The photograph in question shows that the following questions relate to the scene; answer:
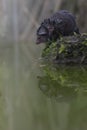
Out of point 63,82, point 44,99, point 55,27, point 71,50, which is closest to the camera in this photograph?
point 44,99

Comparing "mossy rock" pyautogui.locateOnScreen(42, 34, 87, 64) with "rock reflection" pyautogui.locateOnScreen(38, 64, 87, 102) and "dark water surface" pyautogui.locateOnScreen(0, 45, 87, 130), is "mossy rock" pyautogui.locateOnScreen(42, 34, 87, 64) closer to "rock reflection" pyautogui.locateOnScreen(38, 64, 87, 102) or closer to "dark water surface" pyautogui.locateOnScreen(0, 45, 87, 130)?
"rock reflection" pyautogui.locateOnScreen(38, 64, 87, 102)

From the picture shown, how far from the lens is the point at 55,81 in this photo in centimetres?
333

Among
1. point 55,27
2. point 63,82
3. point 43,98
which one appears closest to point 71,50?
point 55,27

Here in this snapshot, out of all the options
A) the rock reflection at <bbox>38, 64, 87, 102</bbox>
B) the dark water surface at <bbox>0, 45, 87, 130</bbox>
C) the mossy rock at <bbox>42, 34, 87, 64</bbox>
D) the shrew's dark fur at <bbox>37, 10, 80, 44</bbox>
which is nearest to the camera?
the dark water surface at <bbox>0, 45, 87, 130</bbox>

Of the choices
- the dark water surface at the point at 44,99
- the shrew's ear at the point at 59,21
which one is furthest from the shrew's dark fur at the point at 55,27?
the dark water surface at the point at 44,99

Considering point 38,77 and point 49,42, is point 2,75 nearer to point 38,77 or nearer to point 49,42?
point 38,77

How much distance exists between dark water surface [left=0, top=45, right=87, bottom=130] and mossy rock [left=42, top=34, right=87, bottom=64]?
0.37m

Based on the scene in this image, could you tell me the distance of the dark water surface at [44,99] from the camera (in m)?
2.12

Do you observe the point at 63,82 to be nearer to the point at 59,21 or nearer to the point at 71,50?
the point at 71,50

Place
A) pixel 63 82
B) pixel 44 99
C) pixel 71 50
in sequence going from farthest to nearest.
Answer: pixel 71 50 < pixel 63 82 < pixel 44 99

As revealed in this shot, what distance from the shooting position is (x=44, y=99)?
8.91 feet

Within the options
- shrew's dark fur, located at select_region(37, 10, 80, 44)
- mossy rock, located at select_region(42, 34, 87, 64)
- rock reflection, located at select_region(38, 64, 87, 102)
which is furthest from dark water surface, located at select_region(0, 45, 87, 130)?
shrew's dark fur, located at select_region(37, 10, 80, 44)

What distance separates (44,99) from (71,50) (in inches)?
73.8

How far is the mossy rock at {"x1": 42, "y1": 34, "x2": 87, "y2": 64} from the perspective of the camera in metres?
4.48
